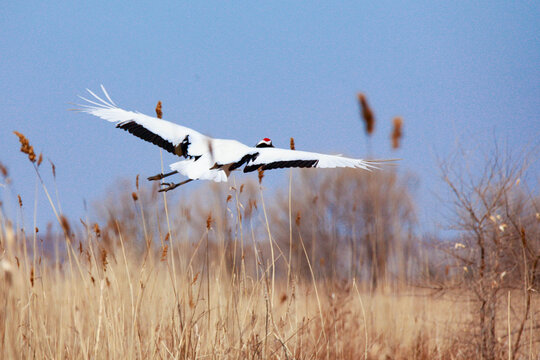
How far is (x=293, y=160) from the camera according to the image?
306 centimetres

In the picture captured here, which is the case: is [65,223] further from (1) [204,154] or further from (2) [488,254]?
(2) [488,254]

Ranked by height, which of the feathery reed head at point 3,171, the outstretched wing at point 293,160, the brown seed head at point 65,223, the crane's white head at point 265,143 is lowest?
the brown seed head at point 65,223

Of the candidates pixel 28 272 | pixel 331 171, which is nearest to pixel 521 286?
pixel 28 272

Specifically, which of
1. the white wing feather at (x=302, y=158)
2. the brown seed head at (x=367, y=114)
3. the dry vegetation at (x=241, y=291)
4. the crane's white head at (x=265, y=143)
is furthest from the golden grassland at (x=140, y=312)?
the brown seed head at (x=367, y=114)

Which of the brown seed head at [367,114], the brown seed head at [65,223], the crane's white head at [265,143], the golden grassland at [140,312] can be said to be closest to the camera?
the brown seed head at [367,114]

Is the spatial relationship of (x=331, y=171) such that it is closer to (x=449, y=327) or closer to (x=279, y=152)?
(x=449, y=327)

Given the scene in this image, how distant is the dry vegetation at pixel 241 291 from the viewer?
8.98ft

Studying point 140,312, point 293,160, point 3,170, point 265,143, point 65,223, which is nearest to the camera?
point 65,223

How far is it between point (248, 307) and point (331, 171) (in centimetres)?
1389

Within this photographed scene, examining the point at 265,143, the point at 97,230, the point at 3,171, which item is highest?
the point at 265,143

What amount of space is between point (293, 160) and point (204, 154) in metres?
0.53

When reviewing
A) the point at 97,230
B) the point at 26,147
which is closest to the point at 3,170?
the point at 26,147

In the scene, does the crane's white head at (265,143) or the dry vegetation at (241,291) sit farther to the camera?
the crane's white head at (265,143)

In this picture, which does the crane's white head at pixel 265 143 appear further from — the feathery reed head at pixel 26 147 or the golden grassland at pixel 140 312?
the feathery reed head at pixel 26 147
